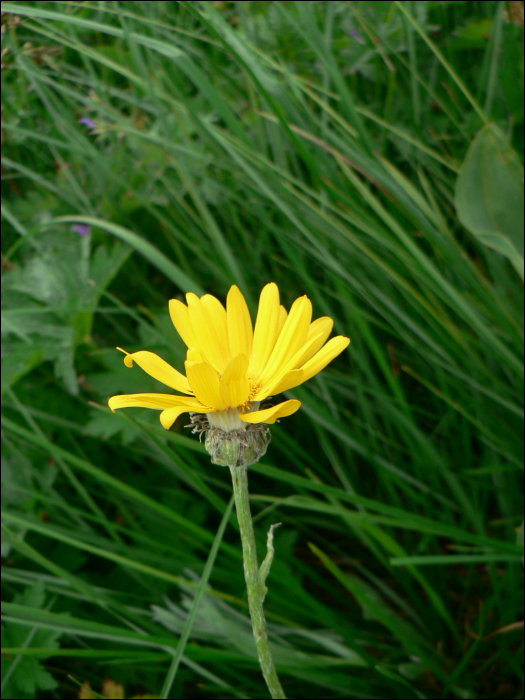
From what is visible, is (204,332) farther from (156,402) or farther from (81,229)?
(81,229)

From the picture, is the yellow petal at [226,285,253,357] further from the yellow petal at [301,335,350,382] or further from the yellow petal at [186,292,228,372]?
the yellow petal at [301,335,350,382]

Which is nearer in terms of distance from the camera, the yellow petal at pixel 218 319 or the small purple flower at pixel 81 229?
the yellow petal at pixel 218 319

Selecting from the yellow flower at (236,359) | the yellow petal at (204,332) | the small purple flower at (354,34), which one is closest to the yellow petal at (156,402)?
the yellow flower at (236,359)

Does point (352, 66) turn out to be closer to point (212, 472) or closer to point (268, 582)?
point (212, 472)

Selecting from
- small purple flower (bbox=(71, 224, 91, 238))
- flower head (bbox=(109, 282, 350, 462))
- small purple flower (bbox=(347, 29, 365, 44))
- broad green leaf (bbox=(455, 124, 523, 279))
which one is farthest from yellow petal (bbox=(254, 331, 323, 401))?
small purple flower (bbox=(347, 29, 365, 44))

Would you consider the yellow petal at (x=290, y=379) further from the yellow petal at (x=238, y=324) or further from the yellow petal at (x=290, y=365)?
the yellow petal at (x=238, y=324)

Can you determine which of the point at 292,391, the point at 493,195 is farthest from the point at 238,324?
the point at 493,195
